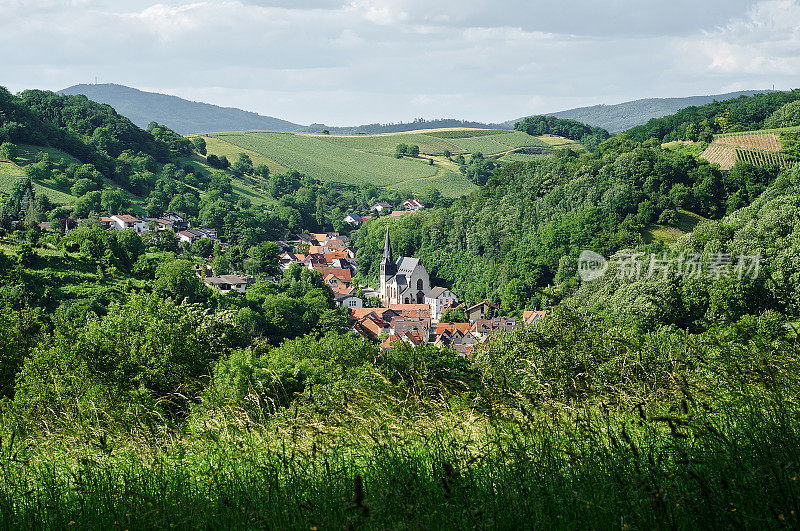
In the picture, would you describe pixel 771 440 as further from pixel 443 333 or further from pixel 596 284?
pixel 443 333

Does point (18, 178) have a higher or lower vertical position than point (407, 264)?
higher

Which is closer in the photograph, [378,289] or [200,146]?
[378,289]

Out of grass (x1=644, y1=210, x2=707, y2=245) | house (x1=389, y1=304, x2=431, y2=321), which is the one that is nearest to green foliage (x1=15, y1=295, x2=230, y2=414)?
grass (x1=644, y1=210, x2=707, y2=245)

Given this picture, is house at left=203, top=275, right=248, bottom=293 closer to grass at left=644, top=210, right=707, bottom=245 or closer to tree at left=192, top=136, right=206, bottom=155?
grass at left=644, top=210, right=707, bottom=245

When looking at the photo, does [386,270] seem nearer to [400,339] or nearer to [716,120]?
[716,120]

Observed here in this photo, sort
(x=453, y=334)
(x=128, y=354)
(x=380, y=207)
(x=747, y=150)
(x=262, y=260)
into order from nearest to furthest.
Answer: (x=128, y=354)
(x=453, y=334)
(x=747, y=150)
(x=262, y=260)
(x=380, y=207)

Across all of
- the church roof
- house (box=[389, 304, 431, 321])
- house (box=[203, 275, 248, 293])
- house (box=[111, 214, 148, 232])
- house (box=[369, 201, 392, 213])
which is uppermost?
house (box=[111, 214, 148, 232])

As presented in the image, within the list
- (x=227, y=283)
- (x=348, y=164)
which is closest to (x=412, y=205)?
(x=348, y=164)
